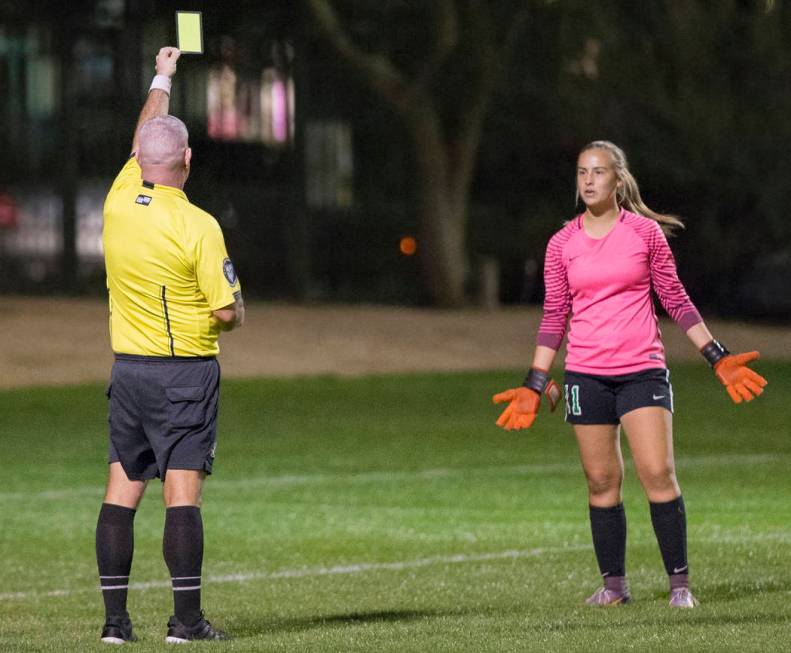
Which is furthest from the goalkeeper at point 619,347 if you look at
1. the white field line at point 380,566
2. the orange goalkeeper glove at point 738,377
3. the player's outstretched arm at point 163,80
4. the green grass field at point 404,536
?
the white field line at point 380,566

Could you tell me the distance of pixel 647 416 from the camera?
822 cm

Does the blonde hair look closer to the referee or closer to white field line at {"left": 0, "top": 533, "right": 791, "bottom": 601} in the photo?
the referee

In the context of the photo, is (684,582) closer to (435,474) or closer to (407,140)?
Answer: (435,474)

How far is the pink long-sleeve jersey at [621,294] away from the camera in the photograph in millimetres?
8242

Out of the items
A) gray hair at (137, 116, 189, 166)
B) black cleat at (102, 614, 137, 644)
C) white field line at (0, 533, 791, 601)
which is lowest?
white field line at (0, 533, 791, 601)

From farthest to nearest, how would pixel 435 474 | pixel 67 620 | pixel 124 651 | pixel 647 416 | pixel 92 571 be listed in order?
pixel 435 474, pixel 92 571, pixel 67 620, pixel 647 416, pixel 124 651

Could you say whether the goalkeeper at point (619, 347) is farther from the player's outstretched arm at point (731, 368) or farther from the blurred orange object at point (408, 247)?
the blurred orange object at point (408, 247)

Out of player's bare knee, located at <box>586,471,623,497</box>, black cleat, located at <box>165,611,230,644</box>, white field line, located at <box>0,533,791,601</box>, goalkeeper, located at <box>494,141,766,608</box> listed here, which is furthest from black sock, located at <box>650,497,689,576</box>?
white field line, located at <box>0,533,791,601</box>

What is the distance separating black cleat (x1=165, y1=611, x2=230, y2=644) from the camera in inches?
293

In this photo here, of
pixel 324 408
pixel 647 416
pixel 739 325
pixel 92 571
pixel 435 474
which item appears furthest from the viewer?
pixel 739 325

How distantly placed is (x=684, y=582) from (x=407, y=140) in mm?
28247

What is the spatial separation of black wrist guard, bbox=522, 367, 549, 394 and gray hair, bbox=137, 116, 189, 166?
202 centimetres

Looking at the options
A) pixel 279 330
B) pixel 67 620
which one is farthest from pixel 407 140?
pixel 67 620

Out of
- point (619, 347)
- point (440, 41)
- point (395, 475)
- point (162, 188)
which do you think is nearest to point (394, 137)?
point (440, 41)
